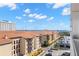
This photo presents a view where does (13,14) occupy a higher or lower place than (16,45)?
higher

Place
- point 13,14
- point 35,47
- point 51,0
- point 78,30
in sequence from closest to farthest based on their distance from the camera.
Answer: point 51,0
point 35,47
point 13,14
point 78,30

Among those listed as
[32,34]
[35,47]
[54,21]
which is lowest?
[35,47]

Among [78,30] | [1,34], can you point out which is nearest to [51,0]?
[1,34]

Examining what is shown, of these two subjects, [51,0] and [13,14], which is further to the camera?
[13,14]

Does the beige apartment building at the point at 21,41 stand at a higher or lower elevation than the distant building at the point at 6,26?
lower

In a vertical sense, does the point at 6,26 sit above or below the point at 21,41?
above

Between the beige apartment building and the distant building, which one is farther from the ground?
the distant building

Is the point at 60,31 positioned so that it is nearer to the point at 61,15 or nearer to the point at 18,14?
the point at 61,15

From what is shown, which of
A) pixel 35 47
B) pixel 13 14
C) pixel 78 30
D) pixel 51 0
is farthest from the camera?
pixel 78 30
